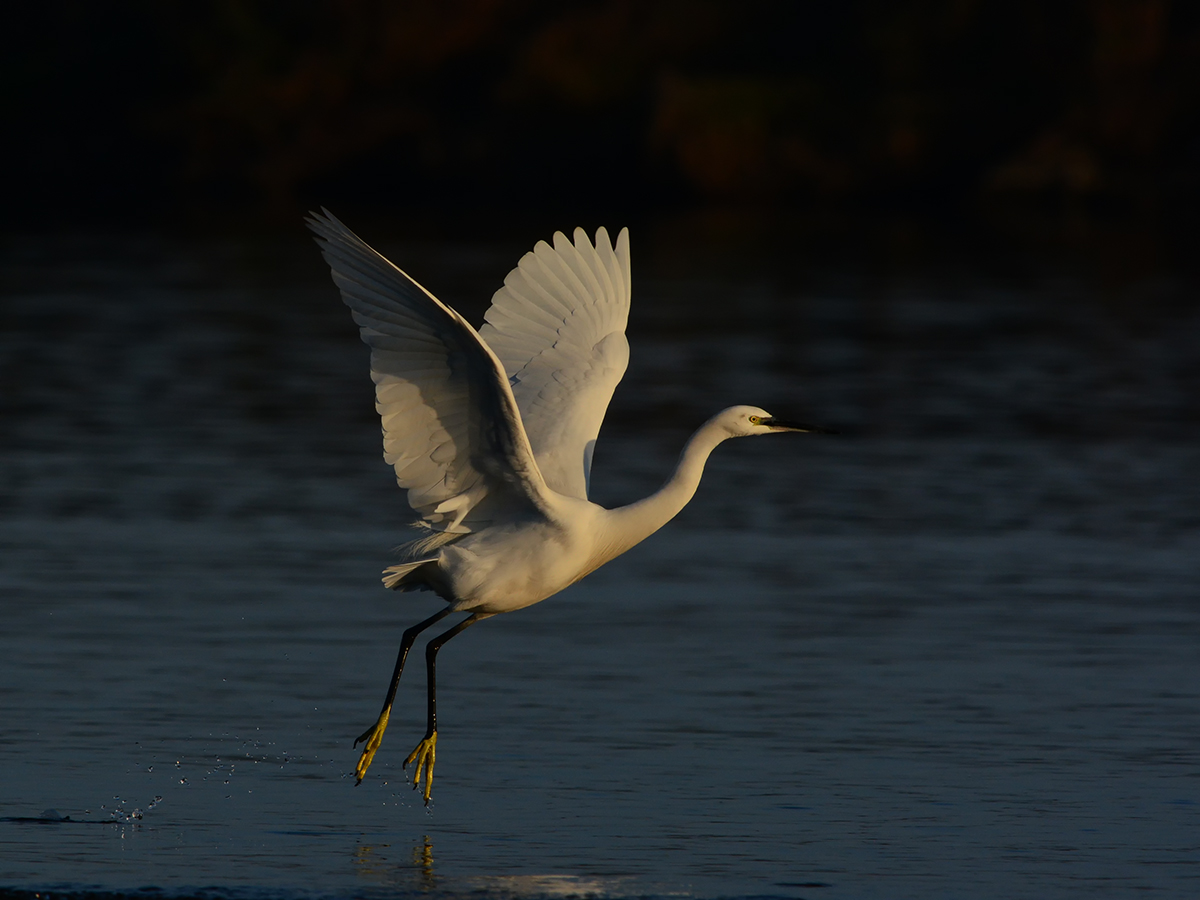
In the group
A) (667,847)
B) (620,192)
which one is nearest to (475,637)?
(667,847)

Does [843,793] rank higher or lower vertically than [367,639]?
lower

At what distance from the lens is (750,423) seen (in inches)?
341

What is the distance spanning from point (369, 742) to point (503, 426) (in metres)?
1.31

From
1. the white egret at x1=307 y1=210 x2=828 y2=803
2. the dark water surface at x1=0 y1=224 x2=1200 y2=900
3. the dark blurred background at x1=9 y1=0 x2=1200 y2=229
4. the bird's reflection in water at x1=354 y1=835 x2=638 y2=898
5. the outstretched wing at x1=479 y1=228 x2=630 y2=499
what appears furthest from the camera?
the dark blurred background at x1=9 y1=0 x2=1200 y2=229

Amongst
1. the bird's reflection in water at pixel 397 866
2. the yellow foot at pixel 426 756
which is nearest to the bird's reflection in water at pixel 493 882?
the bird's reflection in water at pixel 397 866

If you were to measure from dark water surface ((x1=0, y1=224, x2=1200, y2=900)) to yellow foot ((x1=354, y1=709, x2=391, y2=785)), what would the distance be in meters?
0.11

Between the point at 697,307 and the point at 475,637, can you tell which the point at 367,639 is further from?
the point at 697,307

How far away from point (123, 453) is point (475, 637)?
17.4ft

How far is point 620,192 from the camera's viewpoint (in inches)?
1550

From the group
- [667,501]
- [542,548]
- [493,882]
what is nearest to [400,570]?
[542,548]

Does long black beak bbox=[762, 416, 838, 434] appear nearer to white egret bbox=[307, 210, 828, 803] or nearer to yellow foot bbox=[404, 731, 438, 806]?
white egret bbox=[307, 210, 828, 803]

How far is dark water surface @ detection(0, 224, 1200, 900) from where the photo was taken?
735cm

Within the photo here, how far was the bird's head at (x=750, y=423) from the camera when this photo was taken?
28.3 ft

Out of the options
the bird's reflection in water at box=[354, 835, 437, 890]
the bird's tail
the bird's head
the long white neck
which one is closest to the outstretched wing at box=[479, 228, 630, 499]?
the long white neck
